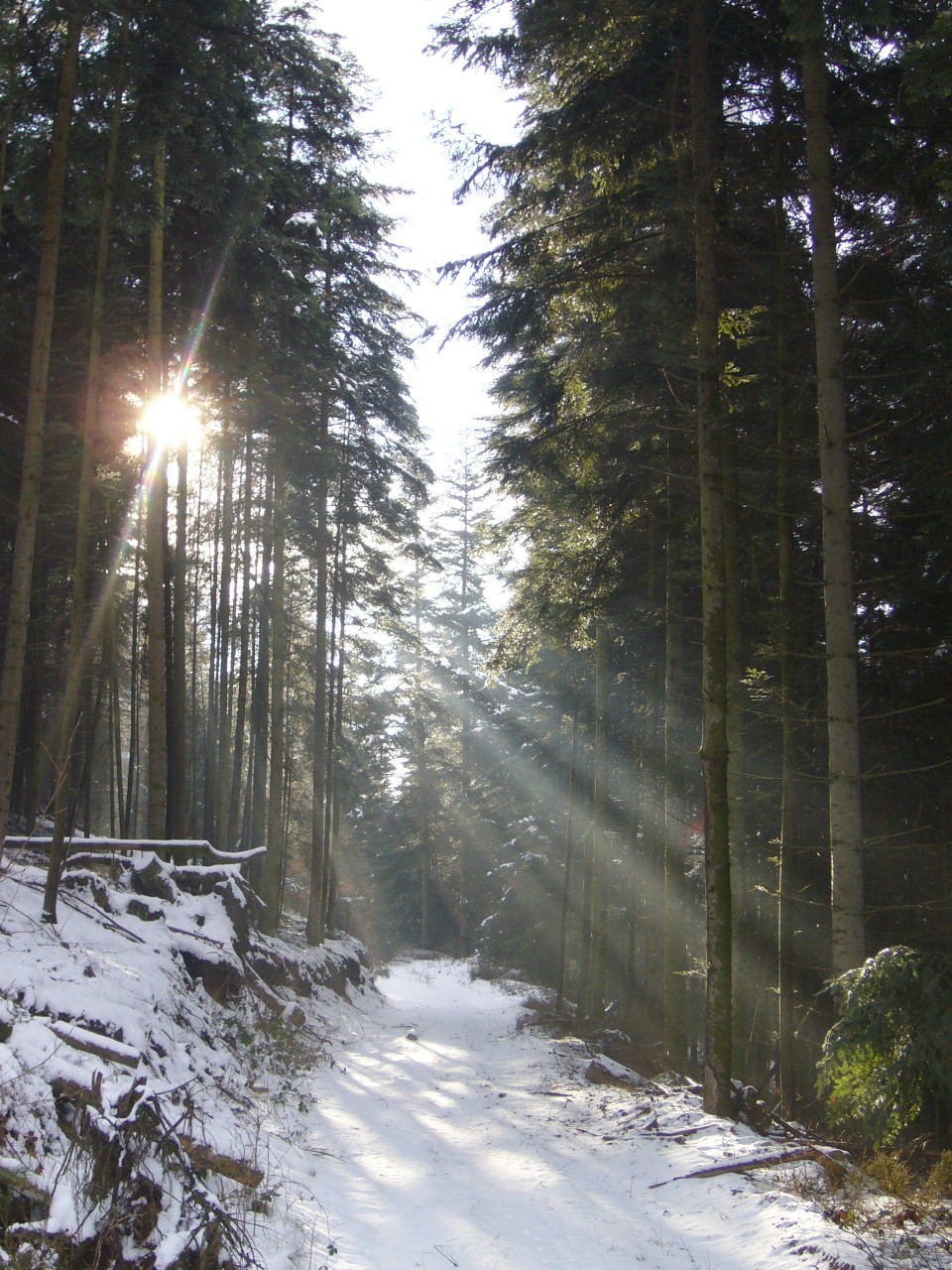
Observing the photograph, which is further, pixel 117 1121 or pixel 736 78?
pixel 736 78

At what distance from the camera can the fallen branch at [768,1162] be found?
685 centimetres

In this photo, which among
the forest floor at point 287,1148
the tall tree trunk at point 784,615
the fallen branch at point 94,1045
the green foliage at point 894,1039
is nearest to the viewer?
the forest floor at point 287,1148

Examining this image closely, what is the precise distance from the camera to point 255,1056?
10156 mm

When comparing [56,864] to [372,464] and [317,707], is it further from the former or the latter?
[372,464]

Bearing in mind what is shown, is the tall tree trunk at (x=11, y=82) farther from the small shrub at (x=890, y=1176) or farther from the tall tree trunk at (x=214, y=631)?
the small shrub at (x=890, y=1176)

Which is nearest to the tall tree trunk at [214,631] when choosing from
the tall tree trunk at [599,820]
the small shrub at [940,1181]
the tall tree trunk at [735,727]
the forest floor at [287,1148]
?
the tall tree trunk at [599,820]

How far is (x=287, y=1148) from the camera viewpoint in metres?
7.43

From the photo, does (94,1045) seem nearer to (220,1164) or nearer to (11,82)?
(220,1164)

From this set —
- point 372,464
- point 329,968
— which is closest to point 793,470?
point 372,464

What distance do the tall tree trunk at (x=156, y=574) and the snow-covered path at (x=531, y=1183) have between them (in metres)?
4.67

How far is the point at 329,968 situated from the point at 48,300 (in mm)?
15807

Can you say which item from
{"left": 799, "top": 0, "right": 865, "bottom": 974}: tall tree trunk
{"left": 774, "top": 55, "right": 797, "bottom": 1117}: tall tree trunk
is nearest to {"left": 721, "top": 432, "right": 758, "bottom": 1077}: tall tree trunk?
{"left": 774, "top": 55, "right": 797, "bottom": 1117}: tall tree trunk

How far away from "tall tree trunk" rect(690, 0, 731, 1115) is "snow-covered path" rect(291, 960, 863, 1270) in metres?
0.90

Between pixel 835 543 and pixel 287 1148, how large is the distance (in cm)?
744
